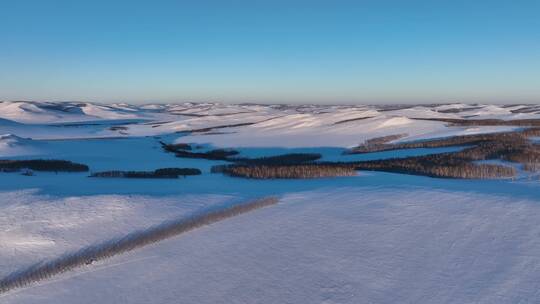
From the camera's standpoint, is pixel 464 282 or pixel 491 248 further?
pixel 491 248

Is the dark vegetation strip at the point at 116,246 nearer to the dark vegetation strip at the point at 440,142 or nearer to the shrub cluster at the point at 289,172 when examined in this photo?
the shrub cluster at the point at 289,172

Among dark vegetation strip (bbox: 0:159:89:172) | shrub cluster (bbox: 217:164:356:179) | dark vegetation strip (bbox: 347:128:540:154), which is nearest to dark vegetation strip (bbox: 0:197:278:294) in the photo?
shrub cluster (bbox: 217:164:356:179)

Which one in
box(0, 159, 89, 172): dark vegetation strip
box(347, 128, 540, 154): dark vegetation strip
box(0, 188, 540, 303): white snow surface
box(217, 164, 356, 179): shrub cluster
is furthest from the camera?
box(347, 128, 540, 154): dark vegetation strip

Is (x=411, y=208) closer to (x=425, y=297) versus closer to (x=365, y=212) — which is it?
(x=365, y=212)

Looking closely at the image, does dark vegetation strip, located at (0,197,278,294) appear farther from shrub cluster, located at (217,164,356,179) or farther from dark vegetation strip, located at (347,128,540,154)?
dark vegetation strip, located at (347,128,540,154)

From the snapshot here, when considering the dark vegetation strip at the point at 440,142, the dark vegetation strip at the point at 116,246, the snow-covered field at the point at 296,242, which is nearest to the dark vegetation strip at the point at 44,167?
the snow-covered field at the point at 296,242

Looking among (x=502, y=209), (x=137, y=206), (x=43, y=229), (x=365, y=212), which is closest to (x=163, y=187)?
(x=137, y=206)

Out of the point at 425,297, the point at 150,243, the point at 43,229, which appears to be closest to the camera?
the point at 425,297
